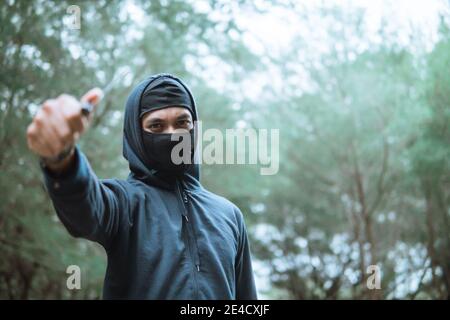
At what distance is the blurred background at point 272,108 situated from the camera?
5824 mm

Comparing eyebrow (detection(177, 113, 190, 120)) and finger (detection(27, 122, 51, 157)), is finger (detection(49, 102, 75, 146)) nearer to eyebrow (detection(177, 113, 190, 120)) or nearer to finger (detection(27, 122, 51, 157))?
finger (detection(27, 122, 51, 157))

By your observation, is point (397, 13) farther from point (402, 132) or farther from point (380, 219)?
point (380, 219)

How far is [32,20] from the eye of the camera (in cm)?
545

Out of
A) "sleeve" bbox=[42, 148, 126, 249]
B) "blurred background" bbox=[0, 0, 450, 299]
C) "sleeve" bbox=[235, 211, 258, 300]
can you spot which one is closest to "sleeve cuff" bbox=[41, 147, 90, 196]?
"sleeve" bbox=[42, 148, 126, 249]

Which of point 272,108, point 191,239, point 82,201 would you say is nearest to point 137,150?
point 191,239

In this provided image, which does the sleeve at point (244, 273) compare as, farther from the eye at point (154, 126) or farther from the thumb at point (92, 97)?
the thumb at point (92, 97)

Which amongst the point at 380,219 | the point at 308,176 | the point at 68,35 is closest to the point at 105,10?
the point at 68,35

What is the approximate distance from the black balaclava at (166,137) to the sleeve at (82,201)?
0.27m

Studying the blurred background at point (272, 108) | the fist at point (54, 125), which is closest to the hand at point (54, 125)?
the fist at point (54, 125)

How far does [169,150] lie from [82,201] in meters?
0.48

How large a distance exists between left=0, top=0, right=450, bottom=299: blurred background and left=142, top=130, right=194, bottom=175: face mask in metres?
3.07

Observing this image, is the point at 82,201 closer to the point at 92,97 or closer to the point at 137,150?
the point at 92,97

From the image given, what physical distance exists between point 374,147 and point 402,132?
1.40m

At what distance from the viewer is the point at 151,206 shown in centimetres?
176
